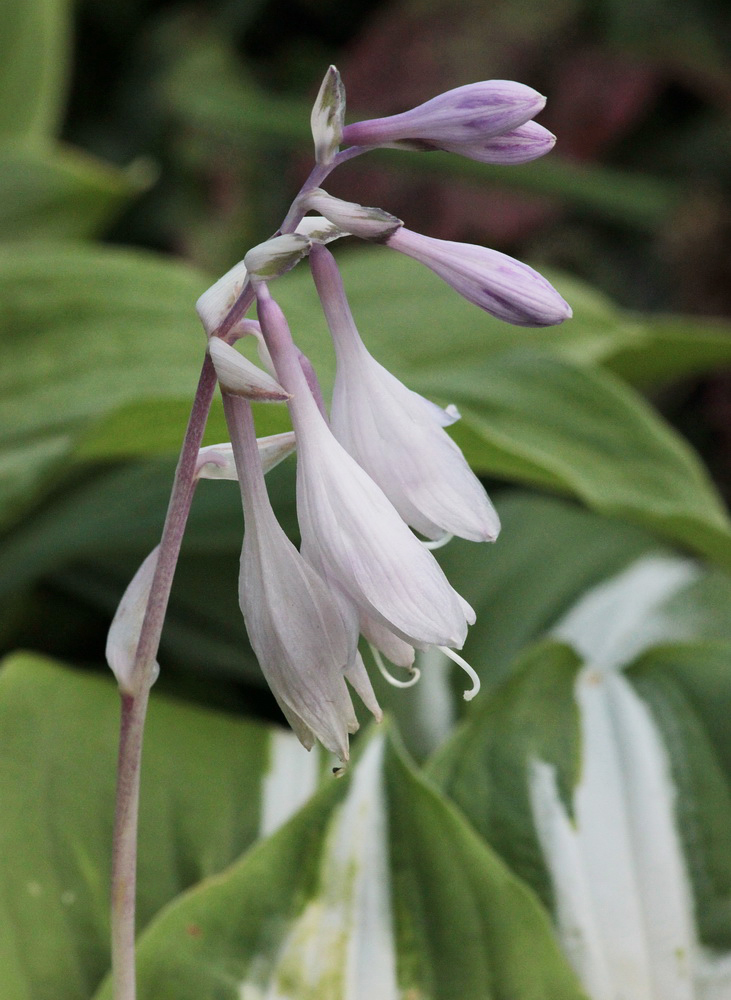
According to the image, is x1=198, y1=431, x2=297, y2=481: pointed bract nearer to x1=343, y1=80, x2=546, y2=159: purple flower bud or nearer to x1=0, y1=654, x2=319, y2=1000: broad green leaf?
x1=343, y1=80, x2=546, y2=159: purple flower bud

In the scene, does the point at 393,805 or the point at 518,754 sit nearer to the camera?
the point at 393,805

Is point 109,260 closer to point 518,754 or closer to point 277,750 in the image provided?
point 277,750

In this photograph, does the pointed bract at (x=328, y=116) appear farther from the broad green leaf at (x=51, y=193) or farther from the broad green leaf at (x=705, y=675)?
the broad green leaf at (x=51, y=193)

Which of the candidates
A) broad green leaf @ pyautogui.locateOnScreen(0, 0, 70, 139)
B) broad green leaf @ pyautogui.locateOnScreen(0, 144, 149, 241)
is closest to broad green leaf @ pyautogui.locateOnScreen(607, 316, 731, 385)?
broad green leaf @ pyautogui.locateOnScreen(0, 144, 149, 241)

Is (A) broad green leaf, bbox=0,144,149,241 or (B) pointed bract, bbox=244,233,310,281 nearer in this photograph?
(B) pointed bract, bbox=244,233,310,281

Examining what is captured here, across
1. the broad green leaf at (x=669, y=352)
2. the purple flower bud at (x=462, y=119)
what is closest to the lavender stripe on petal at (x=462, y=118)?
the purple flower bud at (x=462, y=119)

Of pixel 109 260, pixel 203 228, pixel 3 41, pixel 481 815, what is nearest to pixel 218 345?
pixel 481 815
